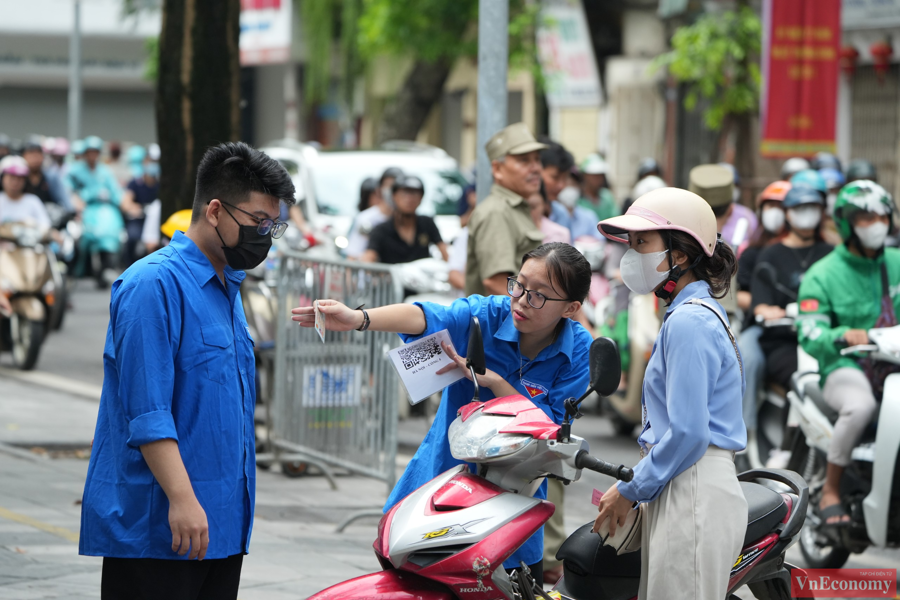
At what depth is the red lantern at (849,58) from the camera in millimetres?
17562

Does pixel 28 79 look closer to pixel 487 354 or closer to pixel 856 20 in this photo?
pixel 856 20

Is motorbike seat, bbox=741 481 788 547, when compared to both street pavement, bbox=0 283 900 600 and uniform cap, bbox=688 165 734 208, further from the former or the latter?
uniform cap, bbox=688 165 734 208

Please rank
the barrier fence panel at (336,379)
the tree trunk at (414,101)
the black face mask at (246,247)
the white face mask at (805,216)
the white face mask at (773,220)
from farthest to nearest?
the tree trunk at (414,101) → the white face mask at (773,220) → the white face mask at (805,216) → the barrier fence panel at (336,379) → the black face mask at (246,247)

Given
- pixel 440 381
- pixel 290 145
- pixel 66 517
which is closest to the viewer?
pixel 440 381

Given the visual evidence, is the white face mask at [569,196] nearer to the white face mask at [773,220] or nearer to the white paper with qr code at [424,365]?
the white face mask at [773,220]

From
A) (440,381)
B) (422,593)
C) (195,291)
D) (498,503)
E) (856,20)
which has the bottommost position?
(422,593)

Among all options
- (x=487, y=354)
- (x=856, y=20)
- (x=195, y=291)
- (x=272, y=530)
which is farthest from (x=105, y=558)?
(x=856, y=20)

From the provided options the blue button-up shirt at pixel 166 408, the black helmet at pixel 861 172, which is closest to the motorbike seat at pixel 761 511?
the blue button-up shirt at pixel 166 408

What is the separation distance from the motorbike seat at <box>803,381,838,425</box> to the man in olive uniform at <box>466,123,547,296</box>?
5.52 ft

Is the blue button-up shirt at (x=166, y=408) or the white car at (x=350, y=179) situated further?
the white car at (x=350, y=179)

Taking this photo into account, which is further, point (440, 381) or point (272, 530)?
point (272, 530)

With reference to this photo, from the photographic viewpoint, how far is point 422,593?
3.20 m

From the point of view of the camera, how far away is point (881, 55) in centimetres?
1698

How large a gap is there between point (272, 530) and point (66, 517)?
1087mm
